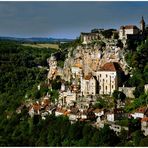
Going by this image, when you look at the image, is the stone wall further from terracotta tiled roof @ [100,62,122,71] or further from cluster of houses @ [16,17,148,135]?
terracotta tiled roof @ [100,62,122,71]

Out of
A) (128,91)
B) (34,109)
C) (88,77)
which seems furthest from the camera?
(34,109)

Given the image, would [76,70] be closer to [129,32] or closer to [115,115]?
[129,32]

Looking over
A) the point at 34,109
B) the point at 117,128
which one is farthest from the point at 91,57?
the point at 117,128

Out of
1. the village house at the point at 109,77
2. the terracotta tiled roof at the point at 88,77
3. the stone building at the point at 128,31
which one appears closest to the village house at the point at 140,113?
the village house at the point at 109,77

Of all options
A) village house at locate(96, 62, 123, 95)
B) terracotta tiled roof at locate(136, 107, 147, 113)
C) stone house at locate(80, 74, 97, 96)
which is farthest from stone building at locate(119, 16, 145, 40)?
terracotta tiled roof at locate(136, 107, 147, 113)

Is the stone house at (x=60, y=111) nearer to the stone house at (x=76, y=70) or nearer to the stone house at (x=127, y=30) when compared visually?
the stone house at (x=76, y=70)
